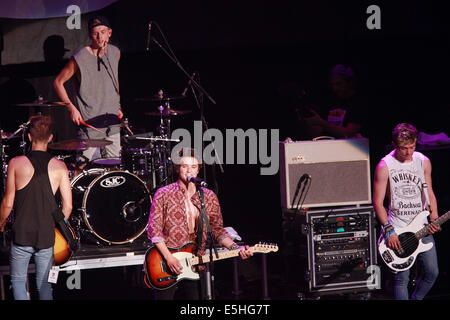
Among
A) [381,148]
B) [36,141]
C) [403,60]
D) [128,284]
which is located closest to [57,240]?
[36,141]

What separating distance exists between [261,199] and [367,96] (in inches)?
70.5

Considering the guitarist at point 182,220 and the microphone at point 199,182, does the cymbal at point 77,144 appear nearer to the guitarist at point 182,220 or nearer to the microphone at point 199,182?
the guitarist at point 182,220

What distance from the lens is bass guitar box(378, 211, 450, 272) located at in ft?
20.0

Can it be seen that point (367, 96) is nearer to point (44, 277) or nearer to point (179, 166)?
point (179, 166)

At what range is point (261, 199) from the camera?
8141mm

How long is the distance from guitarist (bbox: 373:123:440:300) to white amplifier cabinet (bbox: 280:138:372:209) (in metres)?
0.60

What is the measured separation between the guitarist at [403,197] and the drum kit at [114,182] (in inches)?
89.8

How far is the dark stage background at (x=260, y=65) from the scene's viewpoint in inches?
306

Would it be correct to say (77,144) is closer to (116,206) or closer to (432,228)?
(116,206)

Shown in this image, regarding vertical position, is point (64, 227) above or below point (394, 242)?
above

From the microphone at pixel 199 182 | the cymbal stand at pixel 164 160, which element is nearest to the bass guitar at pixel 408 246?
the microphone at pixel 199 182

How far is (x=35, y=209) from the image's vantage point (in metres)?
5.44

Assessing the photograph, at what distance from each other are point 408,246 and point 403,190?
52cm

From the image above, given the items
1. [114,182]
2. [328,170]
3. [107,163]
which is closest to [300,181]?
[328,170]
